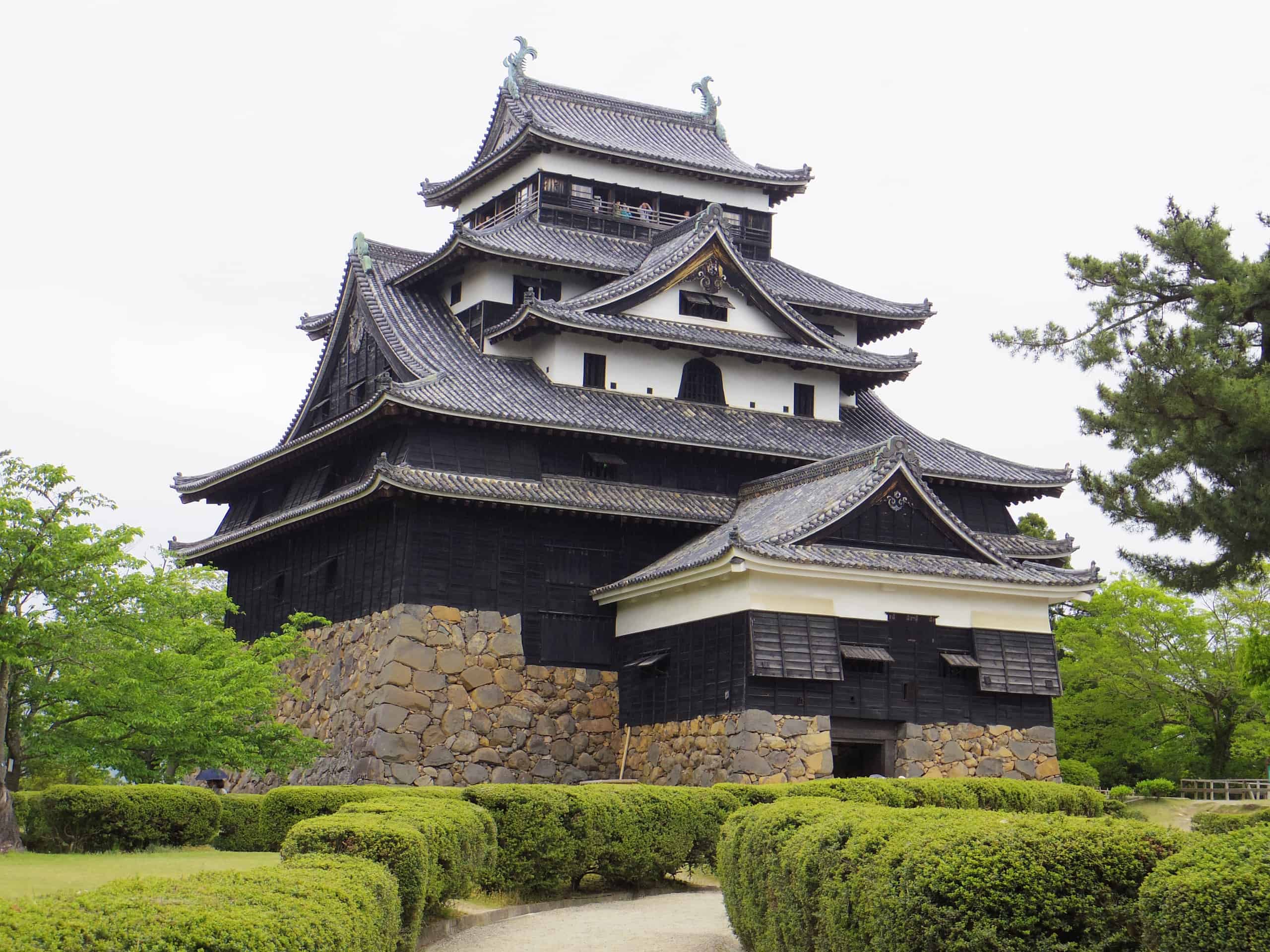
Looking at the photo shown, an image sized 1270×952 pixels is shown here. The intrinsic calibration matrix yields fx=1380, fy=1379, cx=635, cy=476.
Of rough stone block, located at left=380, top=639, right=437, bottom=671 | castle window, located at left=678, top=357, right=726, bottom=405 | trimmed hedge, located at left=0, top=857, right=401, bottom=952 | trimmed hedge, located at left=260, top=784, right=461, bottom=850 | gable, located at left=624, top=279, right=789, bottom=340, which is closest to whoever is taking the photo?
trimmed hedge, located at left=0, top=857, right=401, bottom=952

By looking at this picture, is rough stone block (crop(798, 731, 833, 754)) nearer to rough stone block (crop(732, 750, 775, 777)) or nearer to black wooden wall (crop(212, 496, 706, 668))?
rough stone block (crop(732, 750, 775, 777))

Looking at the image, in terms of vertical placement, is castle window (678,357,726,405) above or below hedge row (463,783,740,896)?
Answer: above

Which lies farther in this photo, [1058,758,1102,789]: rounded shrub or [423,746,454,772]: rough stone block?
[1058,758,1102,789]: rounded shrub

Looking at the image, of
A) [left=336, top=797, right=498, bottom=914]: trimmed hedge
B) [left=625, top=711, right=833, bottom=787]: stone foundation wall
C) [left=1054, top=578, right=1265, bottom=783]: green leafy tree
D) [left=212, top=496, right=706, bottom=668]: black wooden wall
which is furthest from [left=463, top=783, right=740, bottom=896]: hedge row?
[left=1054, top=578, right=1265, bottom=783]: green leafy tree

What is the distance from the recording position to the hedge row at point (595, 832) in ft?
59.9

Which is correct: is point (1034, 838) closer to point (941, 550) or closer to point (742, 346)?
point (941, 550)

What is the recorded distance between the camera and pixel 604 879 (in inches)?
774

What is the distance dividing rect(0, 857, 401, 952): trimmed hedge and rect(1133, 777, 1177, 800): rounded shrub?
33.3 meters

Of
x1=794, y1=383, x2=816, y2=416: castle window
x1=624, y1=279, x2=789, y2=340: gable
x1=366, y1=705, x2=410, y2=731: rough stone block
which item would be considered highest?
x1=624, y1=279, x2=789, y2=340: gable

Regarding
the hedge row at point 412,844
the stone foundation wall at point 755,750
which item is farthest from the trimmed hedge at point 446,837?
the stone foundation wall at point 755,750

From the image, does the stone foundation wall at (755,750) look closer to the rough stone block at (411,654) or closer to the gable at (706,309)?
the rough stone block at (411,654)

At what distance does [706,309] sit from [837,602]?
11003 mm

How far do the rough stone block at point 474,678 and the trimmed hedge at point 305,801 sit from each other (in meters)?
6.22

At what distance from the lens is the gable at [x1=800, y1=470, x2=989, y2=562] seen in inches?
1109
